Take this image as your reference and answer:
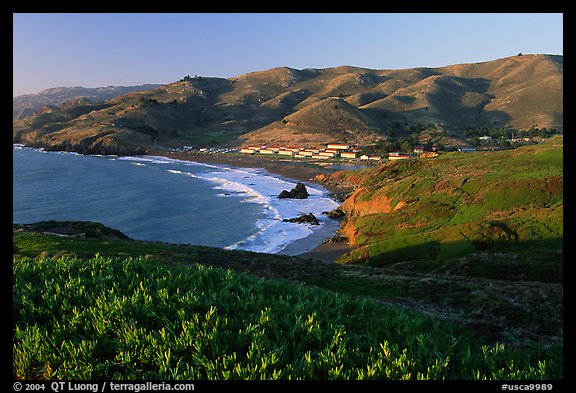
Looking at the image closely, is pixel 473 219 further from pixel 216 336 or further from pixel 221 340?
pixel 216 336

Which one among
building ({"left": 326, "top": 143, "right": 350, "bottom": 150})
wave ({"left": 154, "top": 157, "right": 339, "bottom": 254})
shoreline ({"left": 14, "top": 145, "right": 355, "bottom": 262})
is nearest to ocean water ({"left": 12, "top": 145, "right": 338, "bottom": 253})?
wave ({"left": 154, "top": 157, "right": 339, "bottom": 254})

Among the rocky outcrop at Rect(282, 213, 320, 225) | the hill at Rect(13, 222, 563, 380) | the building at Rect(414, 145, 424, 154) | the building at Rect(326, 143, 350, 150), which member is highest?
the building at Rect(326, 143, 350, 150)

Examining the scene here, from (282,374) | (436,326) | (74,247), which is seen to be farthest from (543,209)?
(74,247)

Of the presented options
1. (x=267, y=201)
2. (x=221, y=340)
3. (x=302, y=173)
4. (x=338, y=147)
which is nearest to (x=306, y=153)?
(x=338, y=147)

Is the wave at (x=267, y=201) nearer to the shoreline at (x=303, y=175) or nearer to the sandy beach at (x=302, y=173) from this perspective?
the shoreline at (x=303, y=175)

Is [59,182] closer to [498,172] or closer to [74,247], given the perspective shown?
[74,247]

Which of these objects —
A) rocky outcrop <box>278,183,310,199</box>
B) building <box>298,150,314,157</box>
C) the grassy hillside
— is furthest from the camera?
building <box>298,150,314,157</box>

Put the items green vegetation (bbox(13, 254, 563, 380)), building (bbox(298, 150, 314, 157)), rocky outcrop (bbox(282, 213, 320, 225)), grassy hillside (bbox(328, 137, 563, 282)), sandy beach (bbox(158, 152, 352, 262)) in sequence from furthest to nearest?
building (bbox(298, 150, 314, 157)) → rocky outcrop (bbox(282, 213, 320, 225)) → sandy beach (bbox(158, 152, 352, 262)) → grassy hillside (bbox(328, 137, 563, 282)) → green vegetation (bbox(13, 254, 563, 380))

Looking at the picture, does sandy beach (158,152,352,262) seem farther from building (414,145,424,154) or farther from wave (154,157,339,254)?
building (414,145,424,154)
